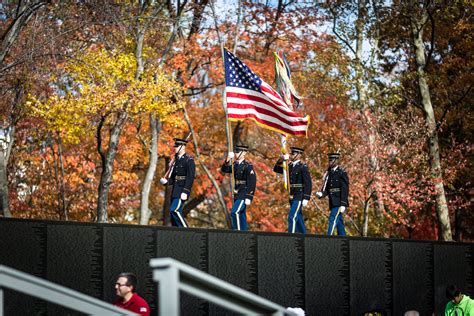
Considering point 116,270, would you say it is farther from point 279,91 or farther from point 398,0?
point 398,0

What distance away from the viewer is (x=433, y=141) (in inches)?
1071

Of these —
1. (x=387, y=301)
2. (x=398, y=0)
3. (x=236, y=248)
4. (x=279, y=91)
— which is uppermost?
(x=398, y=0)

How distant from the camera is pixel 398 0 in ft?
95.7

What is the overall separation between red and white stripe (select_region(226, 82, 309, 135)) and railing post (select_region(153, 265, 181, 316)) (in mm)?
12199

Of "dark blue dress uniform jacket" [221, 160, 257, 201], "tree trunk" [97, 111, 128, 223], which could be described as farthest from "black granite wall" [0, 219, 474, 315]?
"tree trunk" [97, 111, 128, 223]

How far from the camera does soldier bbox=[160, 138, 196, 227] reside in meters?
15.8

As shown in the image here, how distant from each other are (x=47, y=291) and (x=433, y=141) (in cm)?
2415

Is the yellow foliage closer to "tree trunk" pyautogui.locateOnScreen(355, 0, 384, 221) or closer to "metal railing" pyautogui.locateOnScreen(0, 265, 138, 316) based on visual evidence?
"tree trunk" pyautogui.locateOnScreen(355, 0, 384, 221)

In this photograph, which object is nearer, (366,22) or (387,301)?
(387,301)

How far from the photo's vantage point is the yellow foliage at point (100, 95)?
2167cm

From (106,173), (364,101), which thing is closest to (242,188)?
(106,173)

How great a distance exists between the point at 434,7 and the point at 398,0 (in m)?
1.65

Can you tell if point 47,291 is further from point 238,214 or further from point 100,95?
point 100,95

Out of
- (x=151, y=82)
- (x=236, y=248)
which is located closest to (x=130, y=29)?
(x=151, y=82)
